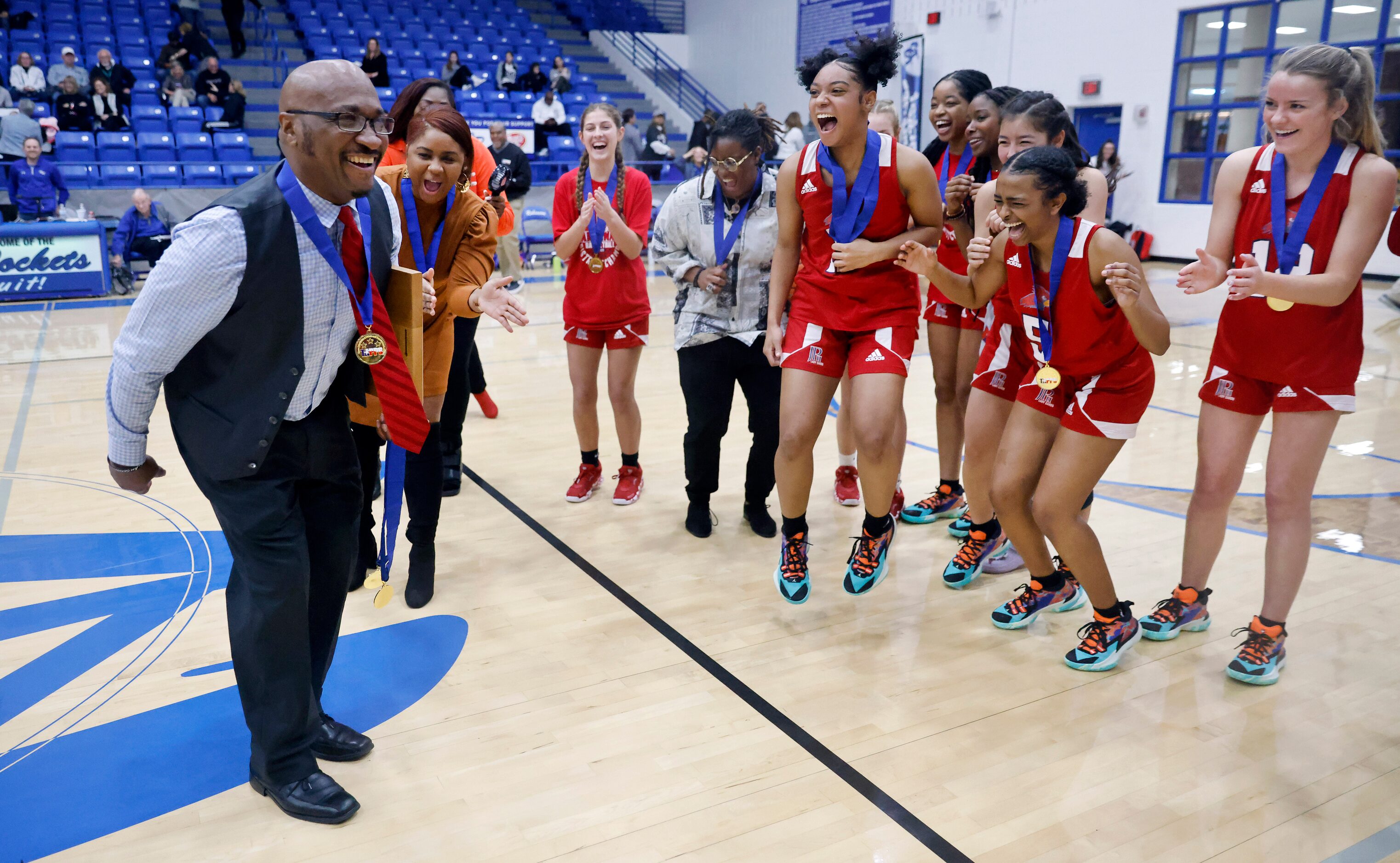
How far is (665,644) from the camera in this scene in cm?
323

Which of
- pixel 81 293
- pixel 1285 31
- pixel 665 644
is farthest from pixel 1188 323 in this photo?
pixel 81 293

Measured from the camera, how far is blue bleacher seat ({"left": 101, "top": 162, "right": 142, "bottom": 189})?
11.9 metres

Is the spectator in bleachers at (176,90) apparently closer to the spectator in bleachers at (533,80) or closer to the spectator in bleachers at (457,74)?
the spectator in bleachers at (457,74)

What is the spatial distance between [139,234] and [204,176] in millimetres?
1426

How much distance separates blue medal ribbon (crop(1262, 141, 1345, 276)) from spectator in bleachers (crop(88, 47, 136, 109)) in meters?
14.3

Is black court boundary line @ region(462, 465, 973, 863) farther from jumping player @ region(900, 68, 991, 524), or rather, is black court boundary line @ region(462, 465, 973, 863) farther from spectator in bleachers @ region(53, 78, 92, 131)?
spectator in bleachers @ region(53, 78, 92, 131)

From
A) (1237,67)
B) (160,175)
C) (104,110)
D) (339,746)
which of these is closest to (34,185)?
(160,175)

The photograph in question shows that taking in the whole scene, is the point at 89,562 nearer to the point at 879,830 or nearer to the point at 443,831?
the point at 443,831

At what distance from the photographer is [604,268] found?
433 cm

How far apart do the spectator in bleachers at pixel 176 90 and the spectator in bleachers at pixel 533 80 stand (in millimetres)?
5359

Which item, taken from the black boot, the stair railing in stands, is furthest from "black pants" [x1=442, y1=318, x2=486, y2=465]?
the stair railing in stands

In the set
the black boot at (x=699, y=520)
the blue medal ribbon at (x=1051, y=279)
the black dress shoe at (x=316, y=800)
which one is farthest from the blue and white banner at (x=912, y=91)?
the black dress shoe at (x=316, y=800)

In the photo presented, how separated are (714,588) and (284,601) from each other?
1.80 meters

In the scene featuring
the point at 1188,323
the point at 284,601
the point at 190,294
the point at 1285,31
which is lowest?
the point at 1188,323
